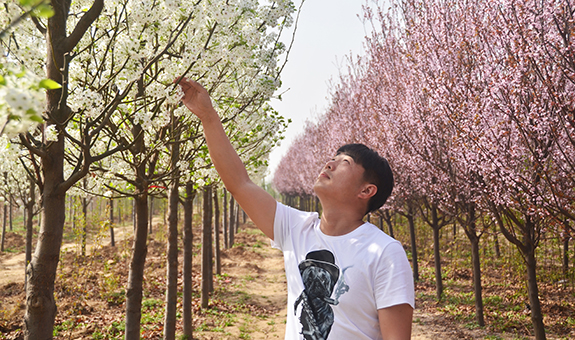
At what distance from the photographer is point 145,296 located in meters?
10.3

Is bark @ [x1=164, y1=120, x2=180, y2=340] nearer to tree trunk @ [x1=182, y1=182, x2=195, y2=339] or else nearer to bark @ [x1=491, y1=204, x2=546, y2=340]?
tree trunk @ [x1=182, y1=182, x2=195, y2=339]

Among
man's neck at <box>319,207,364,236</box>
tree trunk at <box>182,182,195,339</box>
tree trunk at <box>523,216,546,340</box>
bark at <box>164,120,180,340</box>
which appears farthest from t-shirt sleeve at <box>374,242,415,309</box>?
tree trunk at <box>182,182,195,339</box>

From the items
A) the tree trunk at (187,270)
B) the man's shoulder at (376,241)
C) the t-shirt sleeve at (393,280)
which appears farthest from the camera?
the tree trunk at (187,270)

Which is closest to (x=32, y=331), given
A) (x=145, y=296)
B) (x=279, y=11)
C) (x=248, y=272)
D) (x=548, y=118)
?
(x=279, y=11)

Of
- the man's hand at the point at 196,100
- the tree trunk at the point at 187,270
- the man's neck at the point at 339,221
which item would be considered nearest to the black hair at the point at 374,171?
the man's neck at the point at 339,221

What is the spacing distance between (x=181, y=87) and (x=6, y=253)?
18834 mm

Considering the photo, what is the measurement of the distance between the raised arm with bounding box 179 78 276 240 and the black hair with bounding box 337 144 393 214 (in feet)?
1.54

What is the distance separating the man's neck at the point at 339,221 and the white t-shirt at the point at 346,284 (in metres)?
0.06

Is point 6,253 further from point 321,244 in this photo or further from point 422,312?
point 321,244

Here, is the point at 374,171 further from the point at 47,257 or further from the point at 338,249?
the point at 47,257

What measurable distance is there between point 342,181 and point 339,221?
0.62 feet

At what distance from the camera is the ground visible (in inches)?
301

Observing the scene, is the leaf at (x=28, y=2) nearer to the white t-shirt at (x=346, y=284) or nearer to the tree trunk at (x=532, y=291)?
the white t-shirt at (x=346, y=284)

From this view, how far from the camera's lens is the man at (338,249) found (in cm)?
160
